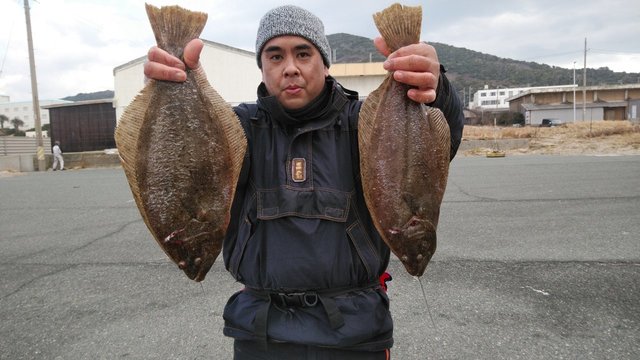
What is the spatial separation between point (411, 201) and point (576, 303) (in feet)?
10.5

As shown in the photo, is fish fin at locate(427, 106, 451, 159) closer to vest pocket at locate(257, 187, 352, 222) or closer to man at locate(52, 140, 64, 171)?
vest pocket at locate(257, 187, 352, 222)

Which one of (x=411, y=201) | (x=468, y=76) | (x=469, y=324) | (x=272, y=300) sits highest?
(x=468, y=76)

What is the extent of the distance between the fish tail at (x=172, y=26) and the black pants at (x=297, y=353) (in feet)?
4.60

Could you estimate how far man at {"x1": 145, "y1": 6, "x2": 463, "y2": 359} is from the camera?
198cm

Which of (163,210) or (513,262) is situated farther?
(513,262)

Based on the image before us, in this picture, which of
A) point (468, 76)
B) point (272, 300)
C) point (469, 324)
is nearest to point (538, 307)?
point (469, 324)

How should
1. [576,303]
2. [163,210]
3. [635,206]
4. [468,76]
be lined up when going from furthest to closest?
[468,76]
[635,206]
[576,303]
[163,210]

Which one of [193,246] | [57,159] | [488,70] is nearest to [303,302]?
[193,246]

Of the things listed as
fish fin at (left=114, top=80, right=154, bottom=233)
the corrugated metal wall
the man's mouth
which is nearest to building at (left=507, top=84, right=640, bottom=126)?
the corrugated metal wall

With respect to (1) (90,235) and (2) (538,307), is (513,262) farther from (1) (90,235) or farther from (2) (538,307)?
(1) (90,235)

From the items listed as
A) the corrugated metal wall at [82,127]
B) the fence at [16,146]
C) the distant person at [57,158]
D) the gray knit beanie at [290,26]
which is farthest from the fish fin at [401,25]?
the fence at [16,146]

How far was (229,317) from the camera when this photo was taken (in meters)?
2.15

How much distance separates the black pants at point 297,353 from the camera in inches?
79.2

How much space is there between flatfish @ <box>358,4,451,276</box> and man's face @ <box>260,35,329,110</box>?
0.89 feet
